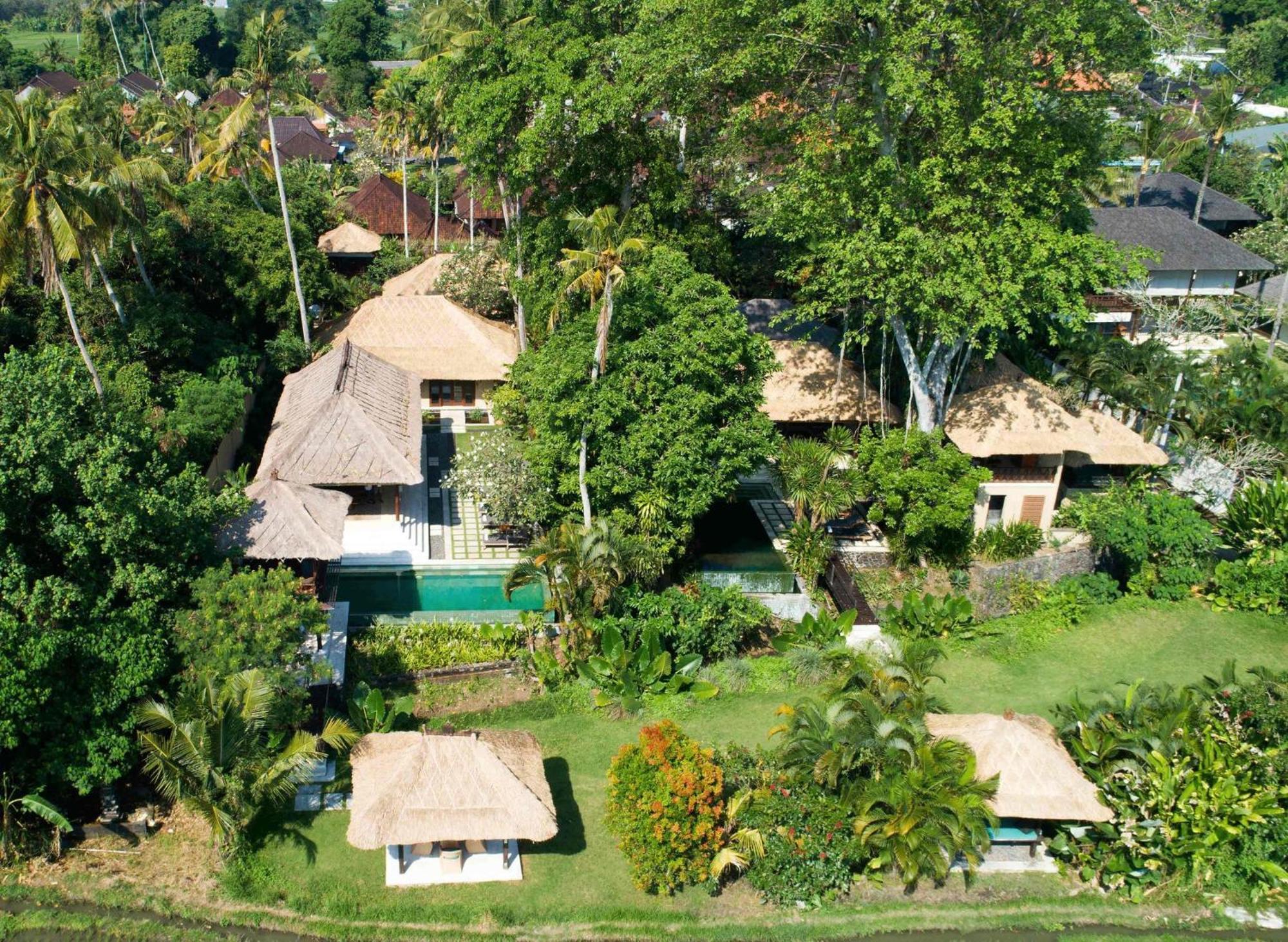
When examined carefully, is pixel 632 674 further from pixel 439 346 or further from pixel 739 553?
pixel 439 346

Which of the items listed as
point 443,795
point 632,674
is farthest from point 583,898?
point 632,674

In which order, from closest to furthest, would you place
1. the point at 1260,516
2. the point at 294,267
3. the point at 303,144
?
the point at 1260,516 < the point at 294,267 < the point at 303,144

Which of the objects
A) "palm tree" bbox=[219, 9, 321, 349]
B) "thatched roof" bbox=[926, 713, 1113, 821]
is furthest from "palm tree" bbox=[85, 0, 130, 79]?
"thatched roof" bbox=[926, 713, 1113, 821]

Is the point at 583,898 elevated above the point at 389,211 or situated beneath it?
situated beneath

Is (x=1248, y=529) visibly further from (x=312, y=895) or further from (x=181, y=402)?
(x=181, y=402)

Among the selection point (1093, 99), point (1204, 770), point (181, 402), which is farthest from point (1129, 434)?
point (181, 402)

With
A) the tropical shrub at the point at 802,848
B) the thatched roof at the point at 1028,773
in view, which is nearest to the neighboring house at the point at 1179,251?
the thatched roof at the point at 1028,773
